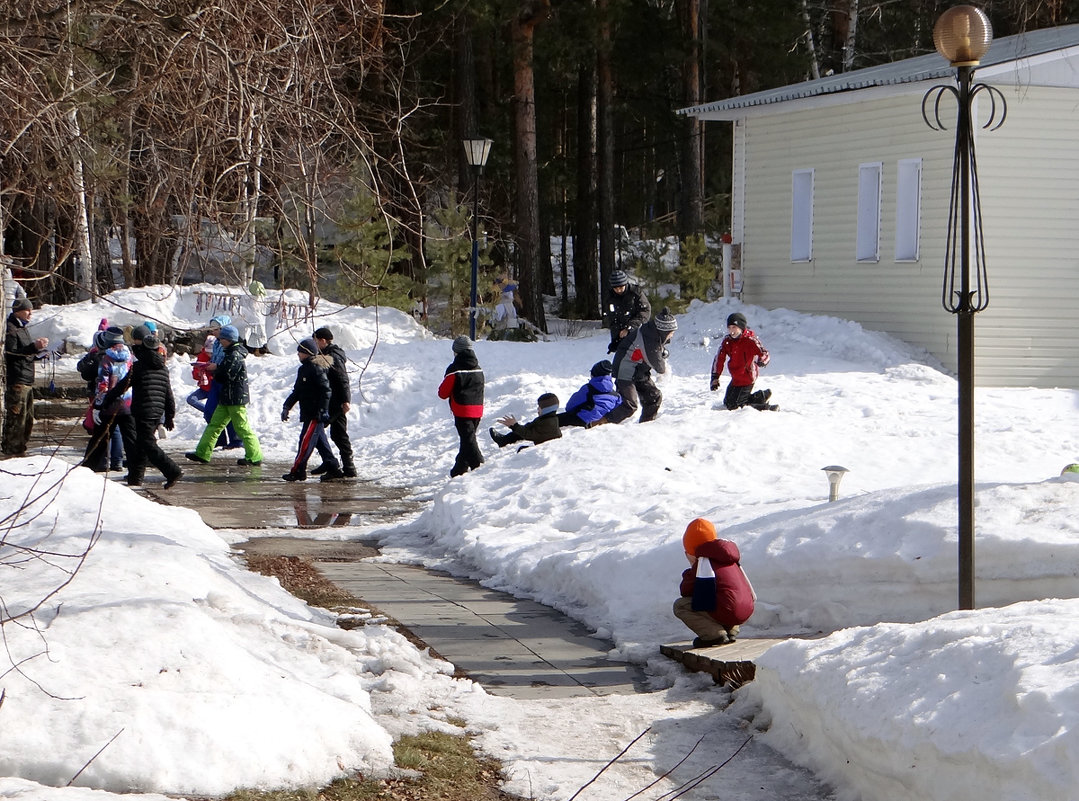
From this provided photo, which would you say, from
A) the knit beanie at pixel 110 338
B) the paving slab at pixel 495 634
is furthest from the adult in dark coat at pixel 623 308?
the paving slab at pixel 495 634

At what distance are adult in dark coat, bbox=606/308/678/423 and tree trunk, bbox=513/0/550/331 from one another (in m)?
14.2

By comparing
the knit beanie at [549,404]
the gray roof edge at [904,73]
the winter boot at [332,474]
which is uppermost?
the gray roof edge at [904,73]

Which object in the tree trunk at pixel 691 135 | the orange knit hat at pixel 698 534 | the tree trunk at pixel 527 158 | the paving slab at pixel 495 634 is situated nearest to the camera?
the paving slab at pixel 495 634

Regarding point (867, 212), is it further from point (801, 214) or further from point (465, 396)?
point (465, 396)

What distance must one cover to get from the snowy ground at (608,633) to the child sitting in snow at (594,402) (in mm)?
1249

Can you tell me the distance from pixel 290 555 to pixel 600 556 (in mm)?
2687

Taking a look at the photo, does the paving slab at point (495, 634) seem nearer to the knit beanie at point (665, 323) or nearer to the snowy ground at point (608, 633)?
the snowy ground at point (608, 633)

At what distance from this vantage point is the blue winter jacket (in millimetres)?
14297

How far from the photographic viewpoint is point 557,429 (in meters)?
13.4

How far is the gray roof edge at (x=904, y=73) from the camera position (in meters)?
19.2

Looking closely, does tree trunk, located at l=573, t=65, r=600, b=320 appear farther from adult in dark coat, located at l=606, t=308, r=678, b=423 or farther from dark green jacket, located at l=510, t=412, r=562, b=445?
dark green jacket, located at l=510, t=412, r=562, b=445

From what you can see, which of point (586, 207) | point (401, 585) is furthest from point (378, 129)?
point (586, 207)

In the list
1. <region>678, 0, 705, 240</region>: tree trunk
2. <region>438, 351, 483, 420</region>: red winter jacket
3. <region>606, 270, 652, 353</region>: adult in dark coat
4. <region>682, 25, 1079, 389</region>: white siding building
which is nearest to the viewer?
<region>438, 351, 483, 420</region>: red winter jacket

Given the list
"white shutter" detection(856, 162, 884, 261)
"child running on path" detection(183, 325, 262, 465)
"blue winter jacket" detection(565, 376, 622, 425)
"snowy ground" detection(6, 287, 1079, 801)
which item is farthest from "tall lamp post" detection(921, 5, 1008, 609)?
"white shutter" detection(856, 162, 884, 261)
